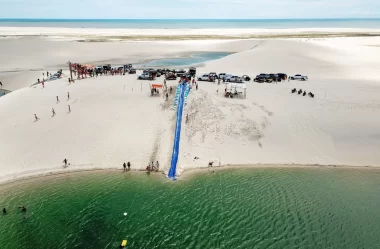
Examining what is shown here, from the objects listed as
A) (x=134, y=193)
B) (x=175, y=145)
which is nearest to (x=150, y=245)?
(x=134, y=193)

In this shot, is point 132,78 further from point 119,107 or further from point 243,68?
point 243,68

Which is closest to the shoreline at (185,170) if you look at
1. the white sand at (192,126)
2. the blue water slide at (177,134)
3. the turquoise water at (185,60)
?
the white sand at (192,126)

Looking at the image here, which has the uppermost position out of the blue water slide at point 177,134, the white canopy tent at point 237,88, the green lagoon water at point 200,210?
the white canopy tent at point 237,88

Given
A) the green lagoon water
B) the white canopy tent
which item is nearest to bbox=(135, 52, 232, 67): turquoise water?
the white canopy tent

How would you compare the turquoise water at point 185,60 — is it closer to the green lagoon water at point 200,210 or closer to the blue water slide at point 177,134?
the blue water slide at point 177,134

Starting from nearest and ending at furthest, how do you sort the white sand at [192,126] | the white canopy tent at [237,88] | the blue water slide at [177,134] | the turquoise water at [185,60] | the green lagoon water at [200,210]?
the green lagoon water at [200,210] < the blue water slide at [177,134] < the white sand at [192,126] < the white canopy tent at [237,88] < the turquoise water at [185,60]

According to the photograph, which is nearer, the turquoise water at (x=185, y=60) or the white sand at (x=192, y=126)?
the white sand at (x=192, y=126)

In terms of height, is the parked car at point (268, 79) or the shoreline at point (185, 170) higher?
the parked car at point (268, 79)

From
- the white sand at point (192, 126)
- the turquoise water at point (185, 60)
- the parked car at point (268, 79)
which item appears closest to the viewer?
the white sand at point (192, 126)
